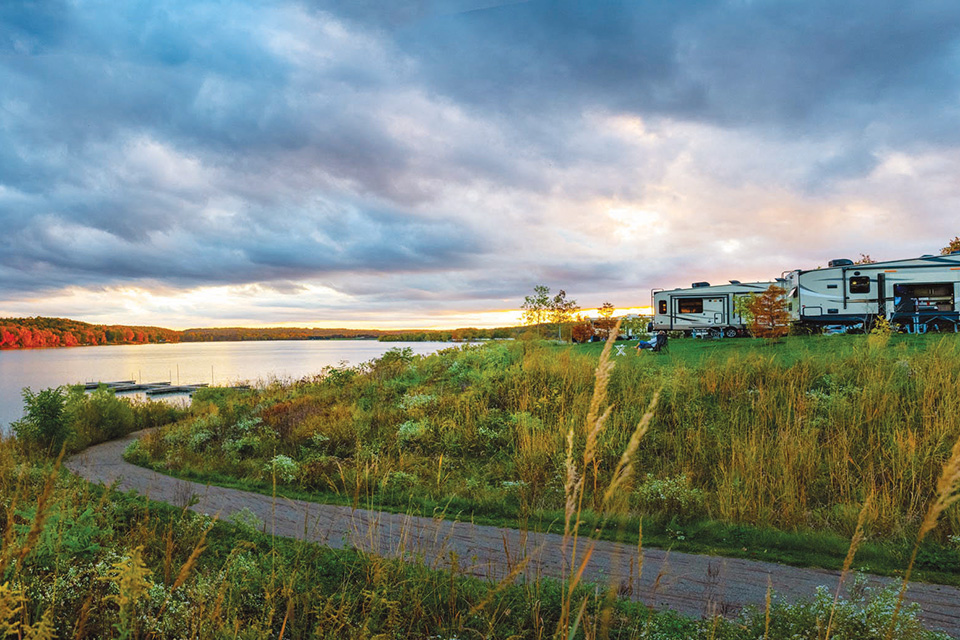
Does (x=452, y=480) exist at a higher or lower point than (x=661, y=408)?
lower

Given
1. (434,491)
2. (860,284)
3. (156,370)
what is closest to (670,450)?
(434,491)

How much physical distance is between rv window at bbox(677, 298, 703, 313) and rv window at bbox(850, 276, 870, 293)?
25.5ft

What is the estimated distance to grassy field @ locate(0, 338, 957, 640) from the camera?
2.46 metres

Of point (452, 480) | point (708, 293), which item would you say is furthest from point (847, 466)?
point (708, 293)

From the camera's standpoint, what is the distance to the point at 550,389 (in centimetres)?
1042

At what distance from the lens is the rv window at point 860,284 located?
63.7ft

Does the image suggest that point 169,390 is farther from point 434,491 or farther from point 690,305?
point 690,305

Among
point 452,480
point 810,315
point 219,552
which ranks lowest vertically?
point 452,480

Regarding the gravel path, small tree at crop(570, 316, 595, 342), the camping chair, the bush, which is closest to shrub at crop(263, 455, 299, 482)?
the gravel path

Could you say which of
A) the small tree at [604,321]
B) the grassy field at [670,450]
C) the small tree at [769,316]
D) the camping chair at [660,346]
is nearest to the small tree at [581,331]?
the small tree at [604,321]

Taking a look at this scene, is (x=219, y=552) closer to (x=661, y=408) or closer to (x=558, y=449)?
(x=558, y=449)

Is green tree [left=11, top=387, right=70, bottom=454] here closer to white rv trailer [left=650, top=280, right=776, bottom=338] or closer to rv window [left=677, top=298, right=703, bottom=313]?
white rv trailer [left=650, top=280, right=776, bottom=338]

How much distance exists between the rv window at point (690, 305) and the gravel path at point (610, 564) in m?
24.6

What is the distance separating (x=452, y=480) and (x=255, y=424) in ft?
21.3
